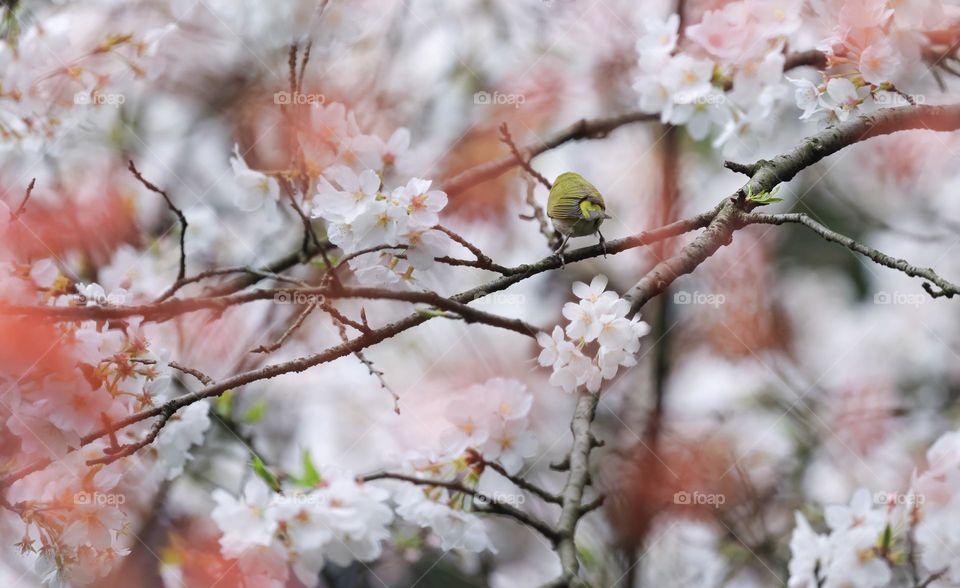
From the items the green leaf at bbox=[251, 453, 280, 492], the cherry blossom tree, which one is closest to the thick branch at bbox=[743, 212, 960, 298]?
the cherry blossom tree

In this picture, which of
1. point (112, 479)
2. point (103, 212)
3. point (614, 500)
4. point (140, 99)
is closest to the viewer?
point (112, 479)

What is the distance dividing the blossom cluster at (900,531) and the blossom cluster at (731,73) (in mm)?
875

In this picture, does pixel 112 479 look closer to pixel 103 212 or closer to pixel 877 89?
pixel 877 89

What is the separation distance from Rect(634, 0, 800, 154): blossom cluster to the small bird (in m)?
0.60

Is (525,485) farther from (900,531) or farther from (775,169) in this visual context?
(900,531)

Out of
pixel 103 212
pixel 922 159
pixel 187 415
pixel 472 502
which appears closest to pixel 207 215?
pixel 103 212

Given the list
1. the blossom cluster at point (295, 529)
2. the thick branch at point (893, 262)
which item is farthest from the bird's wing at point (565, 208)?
the blossom cluster at point (295, 529)

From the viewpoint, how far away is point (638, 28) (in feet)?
11.9

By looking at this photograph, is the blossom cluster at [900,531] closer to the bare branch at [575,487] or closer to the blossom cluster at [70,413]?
the bare branch at [575,487]

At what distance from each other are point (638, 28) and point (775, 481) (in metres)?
1.90

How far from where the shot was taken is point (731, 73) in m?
2.15

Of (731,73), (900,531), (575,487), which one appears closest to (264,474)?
(575,487)

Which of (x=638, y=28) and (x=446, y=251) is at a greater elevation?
(x=638, y=28)

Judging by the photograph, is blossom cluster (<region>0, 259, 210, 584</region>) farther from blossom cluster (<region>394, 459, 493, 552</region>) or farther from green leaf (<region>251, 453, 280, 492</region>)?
blossom cluster (<region>394, 459, 493, 552</region>)
